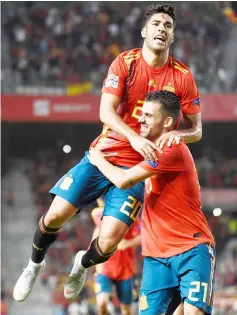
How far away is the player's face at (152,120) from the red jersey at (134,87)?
545 mm

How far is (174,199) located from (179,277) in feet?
1.99

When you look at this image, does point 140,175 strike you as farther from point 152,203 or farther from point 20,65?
point 20,65

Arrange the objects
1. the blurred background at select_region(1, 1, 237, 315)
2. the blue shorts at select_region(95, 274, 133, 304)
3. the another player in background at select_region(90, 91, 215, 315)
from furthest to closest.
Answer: the blurred background at select_region(1, 1, 237, 315) < the blue shorts at select_region(95, 274, 133, 304) < the another player in background at select_region(90, 91, 215, 315)

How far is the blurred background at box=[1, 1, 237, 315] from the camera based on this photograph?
18578mm

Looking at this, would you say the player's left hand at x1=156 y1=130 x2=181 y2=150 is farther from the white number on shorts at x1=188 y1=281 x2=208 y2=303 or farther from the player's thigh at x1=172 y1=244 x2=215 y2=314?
the white number on shorts at x1=188 y1=281 x2=208 y2=303

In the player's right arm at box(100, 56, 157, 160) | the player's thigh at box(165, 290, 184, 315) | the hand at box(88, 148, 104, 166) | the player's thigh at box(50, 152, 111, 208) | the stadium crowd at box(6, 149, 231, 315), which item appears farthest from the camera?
the stadium crowd at box(6, 149, 231, 315)

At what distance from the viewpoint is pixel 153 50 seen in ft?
23.0

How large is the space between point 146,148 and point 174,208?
524mm

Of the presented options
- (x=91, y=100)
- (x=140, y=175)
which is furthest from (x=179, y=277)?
(x=91, y=100)

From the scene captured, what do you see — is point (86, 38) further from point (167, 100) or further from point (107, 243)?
point (167, 100)

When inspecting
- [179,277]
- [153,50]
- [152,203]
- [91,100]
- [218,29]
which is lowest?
[91,100]

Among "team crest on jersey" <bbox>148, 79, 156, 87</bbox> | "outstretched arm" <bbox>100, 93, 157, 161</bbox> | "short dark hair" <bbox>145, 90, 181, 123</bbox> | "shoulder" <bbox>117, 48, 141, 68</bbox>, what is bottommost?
"outstretched arm" <bbox>100, 93, 157, 161</bbox>

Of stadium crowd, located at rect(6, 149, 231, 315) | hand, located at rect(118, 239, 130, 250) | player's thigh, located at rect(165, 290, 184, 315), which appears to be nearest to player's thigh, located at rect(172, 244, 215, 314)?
player's thigh, located at rect(165, 290, 184, 315)

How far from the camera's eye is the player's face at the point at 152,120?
250 inches
